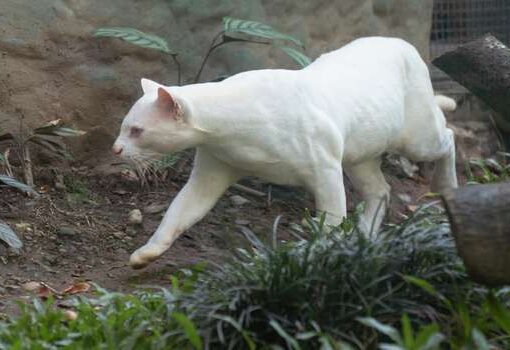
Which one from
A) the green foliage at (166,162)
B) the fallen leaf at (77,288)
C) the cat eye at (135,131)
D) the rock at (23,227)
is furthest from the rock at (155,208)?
the cat eye at (135,131)

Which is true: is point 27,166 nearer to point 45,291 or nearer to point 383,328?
point 45,291

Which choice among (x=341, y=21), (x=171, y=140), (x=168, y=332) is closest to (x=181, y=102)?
(x=171, y=140)

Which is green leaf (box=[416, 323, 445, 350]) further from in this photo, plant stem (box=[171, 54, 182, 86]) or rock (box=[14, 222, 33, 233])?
plant stem (box=[171, 54, 182, 86])

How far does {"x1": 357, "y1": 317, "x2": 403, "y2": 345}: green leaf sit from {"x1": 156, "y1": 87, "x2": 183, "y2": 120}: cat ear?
1776 mm

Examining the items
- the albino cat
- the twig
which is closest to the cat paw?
the albino cat

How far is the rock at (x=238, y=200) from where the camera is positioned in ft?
24.4

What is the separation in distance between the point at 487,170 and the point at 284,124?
2636 millimetres

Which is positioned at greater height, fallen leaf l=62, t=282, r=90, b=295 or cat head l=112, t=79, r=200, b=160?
cat head l=112, t=79, r=200, b=160

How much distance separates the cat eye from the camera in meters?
5.66

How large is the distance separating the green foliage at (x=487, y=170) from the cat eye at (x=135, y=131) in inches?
111

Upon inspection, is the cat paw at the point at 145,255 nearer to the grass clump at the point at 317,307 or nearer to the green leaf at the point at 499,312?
the grass clump at the point at 317,307

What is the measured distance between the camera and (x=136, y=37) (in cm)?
698

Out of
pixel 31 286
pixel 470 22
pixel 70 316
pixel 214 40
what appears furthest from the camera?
pixel 470 22

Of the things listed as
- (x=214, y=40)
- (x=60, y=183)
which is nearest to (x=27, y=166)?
(x=60, y=183)
